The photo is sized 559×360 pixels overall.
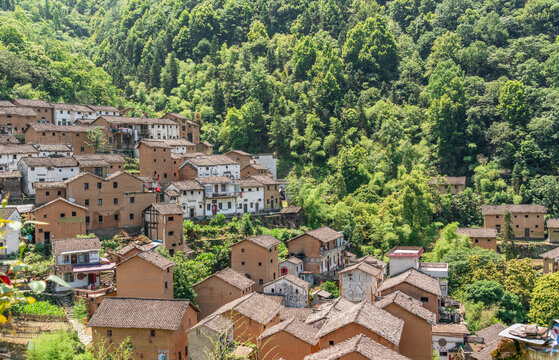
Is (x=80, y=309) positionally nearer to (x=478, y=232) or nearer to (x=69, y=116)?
(x=69, y=116)

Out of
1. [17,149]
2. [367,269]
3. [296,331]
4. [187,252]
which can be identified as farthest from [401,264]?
[17,149]

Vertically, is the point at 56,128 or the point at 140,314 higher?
the point at 56,128

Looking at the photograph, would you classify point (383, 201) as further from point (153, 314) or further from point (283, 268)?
point (153, 314)

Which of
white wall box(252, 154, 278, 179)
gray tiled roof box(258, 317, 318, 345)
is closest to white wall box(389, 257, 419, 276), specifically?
gray tiled roof box(258, 317, 318, 345)

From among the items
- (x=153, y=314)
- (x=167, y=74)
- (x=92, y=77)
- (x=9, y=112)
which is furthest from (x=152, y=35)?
(x=153, y=314)

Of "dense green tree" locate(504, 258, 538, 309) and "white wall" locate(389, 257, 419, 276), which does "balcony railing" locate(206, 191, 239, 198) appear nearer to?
"white wall" locate(389, 257, 419, 276)

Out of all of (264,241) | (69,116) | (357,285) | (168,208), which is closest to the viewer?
(357,285)
